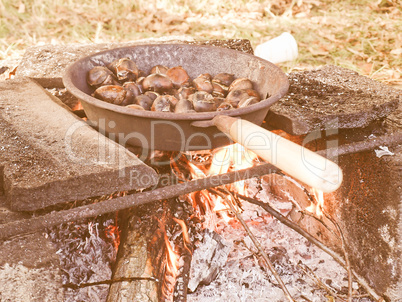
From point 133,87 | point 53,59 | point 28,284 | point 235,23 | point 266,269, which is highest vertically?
point 133,87

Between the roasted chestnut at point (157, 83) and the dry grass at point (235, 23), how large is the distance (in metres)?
2.05

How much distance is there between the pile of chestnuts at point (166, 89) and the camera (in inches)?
55.4

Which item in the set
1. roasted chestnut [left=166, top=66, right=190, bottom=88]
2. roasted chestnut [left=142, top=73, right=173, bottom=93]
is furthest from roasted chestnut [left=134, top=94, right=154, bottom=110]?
roasted chestnut [left=166, top=66, right=190, bottom=88]

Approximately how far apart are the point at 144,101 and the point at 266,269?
2.97 feet

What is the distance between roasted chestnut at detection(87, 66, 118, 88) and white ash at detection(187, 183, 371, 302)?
0.83 m

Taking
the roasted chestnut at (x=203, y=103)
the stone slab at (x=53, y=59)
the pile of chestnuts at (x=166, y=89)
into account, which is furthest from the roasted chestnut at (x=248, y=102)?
the stone slab at (x=53, y=59)

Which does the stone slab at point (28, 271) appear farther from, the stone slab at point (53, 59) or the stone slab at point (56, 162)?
the stone slab at point (53, 59)

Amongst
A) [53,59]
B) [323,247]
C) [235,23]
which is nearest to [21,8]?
[235,23]

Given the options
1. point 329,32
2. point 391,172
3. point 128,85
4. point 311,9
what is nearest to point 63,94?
point 128,85

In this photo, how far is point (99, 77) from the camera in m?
1.57

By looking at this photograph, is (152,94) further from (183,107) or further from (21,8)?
(21,8)

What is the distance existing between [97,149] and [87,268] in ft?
1.73

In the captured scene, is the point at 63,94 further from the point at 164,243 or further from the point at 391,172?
the point at 391,172

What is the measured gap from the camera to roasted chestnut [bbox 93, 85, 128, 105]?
4.70 feet
